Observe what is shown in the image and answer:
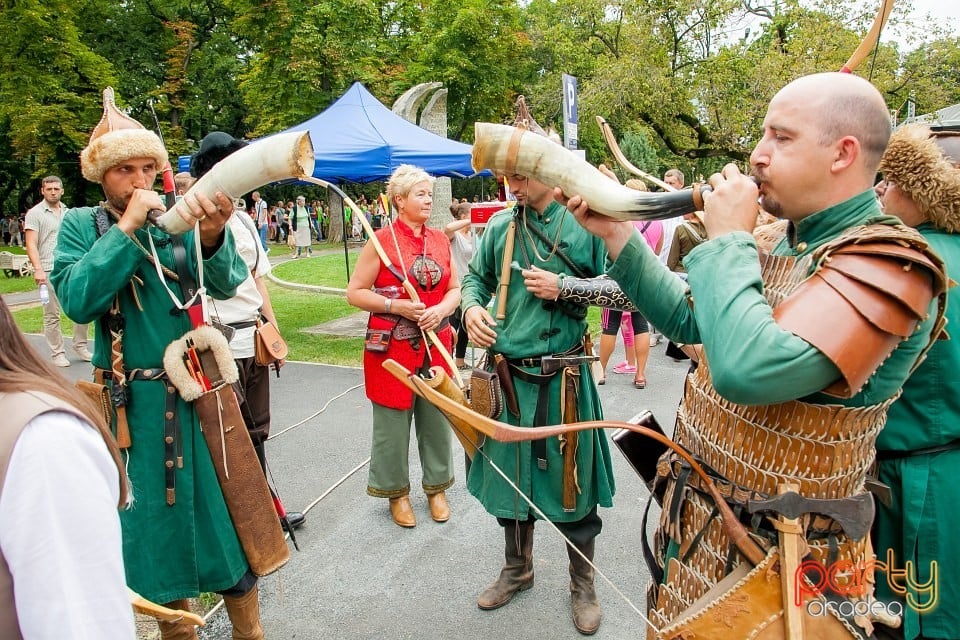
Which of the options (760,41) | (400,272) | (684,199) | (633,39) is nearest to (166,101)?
(633,39)

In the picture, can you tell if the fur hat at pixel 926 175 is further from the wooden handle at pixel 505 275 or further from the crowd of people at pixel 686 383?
the wooden handle at pixel 505 275

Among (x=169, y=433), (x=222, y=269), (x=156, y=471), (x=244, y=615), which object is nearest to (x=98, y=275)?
(x=222, y=269)

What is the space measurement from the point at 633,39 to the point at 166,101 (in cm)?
1927

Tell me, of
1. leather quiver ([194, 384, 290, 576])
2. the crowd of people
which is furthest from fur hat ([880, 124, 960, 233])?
leather quiver ([194, 384, 290, 576])

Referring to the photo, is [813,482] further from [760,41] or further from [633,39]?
[760,41]

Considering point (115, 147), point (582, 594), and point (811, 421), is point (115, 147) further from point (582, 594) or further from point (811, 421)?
point (582, 594)

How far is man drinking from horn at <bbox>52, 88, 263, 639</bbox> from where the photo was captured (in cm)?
227

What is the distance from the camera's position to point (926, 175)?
182 cm

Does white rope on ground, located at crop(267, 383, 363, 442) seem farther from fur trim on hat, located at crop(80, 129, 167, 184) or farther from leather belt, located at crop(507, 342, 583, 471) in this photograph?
fur trim on hat, located at crop(80, 129, 167, 184)

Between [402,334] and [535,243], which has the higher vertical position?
[535,243]

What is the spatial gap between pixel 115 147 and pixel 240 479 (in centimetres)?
129

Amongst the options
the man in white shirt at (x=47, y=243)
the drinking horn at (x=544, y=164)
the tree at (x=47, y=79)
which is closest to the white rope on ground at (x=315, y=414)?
the man in white shirt at (x=47, y=243)

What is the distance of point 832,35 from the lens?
17328mm

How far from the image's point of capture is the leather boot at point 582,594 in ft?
9.46
